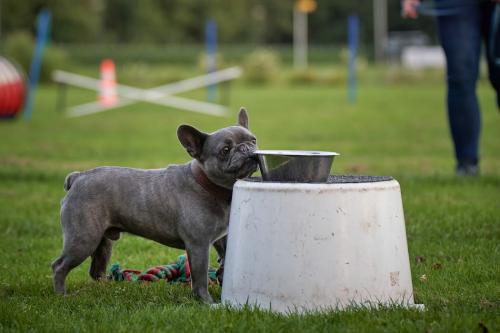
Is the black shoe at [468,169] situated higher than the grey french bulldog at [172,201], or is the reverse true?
the grey french bulldog at [172,201]

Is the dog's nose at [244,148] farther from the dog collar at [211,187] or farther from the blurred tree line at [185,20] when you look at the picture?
the blurred tree line at [185,20]

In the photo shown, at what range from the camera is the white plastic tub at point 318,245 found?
12.9ft

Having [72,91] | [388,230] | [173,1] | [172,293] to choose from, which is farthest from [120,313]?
[173,1]

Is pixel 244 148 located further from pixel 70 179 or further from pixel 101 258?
pixel 101 258

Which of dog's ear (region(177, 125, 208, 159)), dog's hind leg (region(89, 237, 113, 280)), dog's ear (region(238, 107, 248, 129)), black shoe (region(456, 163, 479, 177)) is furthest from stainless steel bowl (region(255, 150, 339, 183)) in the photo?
black shoe (region(456, 163, 479, 177))

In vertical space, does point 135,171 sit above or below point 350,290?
above

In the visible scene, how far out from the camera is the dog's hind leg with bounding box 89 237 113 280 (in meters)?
5.20

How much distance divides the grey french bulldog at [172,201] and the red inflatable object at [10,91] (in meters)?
16.1

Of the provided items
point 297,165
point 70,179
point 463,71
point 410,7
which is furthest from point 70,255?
point 410,7

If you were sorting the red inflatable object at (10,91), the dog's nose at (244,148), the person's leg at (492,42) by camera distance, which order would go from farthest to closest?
the red inflatable object at (10,91)
the person's leg at (492,42)
the dog's nose at (244,148)

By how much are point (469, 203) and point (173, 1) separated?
6864cm

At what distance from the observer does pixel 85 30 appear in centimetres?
6894

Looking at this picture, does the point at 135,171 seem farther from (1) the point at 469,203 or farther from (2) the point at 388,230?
(1) the point at 469,203

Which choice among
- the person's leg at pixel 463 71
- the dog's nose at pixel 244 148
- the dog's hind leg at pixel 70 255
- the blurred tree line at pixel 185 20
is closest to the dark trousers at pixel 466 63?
the person's leg at pixel 463 71
